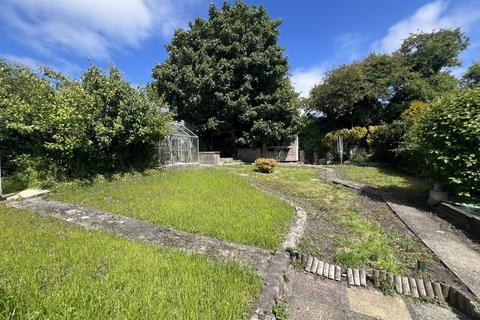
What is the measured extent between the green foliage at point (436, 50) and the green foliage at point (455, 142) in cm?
1660

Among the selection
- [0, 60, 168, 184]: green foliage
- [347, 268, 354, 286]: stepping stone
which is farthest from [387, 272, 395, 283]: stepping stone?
[0, 60, 168, 184]: green foliage

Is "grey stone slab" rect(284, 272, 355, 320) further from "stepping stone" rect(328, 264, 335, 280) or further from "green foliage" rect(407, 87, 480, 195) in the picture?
"green foliage" rect(407, 87, 480, 195)

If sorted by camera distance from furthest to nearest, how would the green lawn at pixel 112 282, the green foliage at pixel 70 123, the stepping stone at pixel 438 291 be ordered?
the green foliage at pixel 70 123
the stepping stone at pixel 438 291
the green lawn at pixel 112 282

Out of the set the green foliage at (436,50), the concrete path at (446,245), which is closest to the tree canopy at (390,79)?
the green foliage at (436,50)

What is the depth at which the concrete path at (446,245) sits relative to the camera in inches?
124

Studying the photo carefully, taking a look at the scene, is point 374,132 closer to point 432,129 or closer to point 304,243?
point 432,129

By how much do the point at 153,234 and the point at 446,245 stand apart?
196 inches

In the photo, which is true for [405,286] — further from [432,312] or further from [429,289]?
[432,312]

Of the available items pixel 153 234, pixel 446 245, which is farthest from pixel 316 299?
pixel 446 245

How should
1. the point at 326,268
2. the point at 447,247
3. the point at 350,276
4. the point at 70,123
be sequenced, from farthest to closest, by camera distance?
the point at 70,123 < the point at 447,247 < the point at 326,268 < the point at 350,276

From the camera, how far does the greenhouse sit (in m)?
12.8

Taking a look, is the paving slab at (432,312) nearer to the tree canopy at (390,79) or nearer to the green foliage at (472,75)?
the tree canopy at (390,79)

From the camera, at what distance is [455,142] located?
5.51 meters

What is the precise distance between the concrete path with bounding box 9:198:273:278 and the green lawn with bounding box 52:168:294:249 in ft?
0.76
